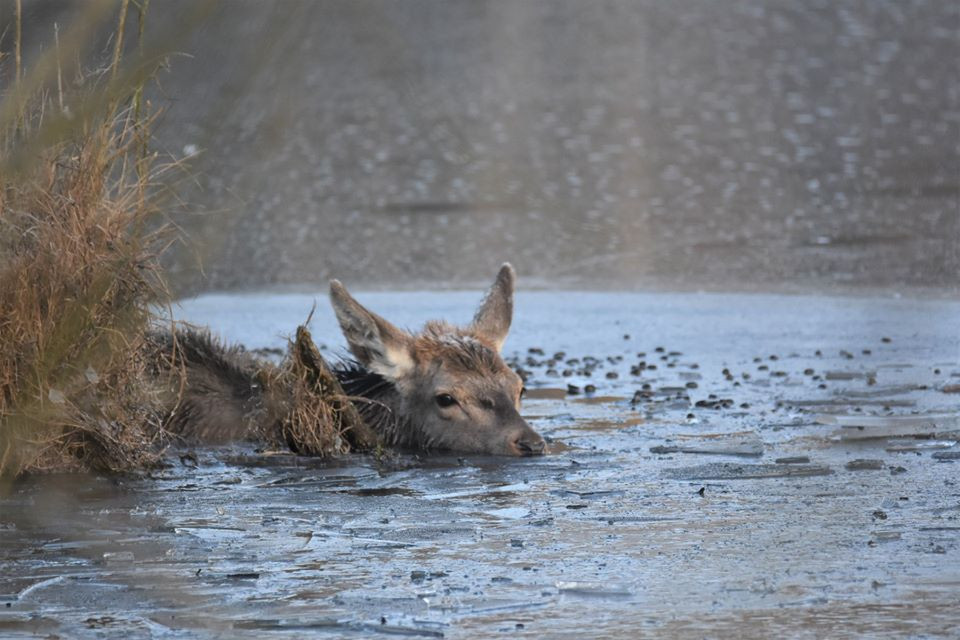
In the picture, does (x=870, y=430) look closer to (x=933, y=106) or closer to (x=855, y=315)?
(x=855, y=315)

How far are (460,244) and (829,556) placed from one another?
10014 mm

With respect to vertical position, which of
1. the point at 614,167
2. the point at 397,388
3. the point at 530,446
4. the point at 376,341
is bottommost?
the point at 530,446

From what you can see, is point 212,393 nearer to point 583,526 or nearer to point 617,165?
point 583,526

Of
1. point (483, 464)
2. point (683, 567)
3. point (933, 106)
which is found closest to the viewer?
point (683, 567)

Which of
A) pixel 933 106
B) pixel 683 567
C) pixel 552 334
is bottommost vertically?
pixel 683 567

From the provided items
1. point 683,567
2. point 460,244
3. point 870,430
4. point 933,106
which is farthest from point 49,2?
point 933,106

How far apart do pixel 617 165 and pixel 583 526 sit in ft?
42.3

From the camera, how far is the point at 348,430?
29.5 feet

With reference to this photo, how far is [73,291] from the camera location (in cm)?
780

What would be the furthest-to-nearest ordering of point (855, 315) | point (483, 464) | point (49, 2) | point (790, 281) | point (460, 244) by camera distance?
point (460, 244) < point (790, 281) < point (855, 315) < point (483, 464) < point (49, 2)

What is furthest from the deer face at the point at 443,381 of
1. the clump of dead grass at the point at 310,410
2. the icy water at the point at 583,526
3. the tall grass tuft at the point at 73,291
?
the tall grass tuft at the point at 73,291

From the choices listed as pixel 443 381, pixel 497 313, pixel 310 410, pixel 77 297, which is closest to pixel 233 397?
pixel 310 410

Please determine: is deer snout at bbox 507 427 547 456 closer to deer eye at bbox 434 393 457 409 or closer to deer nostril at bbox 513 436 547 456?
deer nostril at bbox 513 436 547 456

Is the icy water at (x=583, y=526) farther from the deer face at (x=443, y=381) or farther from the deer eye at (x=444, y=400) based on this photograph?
the deer eye at (x=444, y=400)
